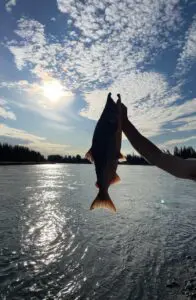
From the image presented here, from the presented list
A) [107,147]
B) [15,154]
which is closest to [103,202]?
[107,147]

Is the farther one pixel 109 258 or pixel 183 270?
pixel 109 258

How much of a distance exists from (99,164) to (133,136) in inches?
24.4

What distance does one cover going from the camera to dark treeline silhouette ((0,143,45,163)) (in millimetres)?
155650

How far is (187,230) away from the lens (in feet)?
43.2

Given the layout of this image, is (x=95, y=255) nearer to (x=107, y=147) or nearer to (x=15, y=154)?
(x=107, y=147)

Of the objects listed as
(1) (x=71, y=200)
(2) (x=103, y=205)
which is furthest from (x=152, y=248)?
(1) (x=71, y=200)

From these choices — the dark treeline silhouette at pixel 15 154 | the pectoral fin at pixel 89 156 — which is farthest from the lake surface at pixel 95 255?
the dark treeline silhouette at pixel 15 154

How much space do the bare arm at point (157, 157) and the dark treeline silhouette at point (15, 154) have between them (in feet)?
525

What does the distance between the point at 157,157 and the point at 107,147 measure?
66cm

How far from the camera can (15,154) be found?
162375 millimetres

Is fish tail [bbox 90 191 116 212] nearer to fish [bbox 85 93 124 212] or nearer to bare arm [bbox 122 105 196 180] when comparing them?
fish [bbox 85 93 124 212]

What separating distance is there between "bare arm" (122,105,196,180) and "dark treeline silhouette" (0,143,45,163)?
160143mm

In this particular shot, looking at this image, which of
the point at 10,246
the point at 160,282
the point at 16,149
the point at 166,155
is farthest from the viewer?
the point at 16,149

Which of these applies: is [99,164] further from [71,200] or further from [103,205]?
[71,200]
